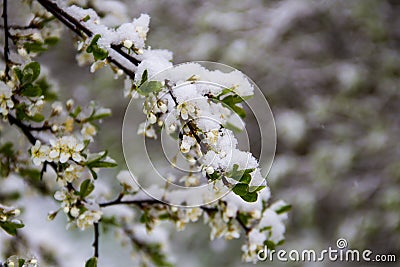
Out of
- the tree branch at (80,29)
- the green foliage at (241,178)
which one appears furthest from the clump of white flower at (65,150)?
the green foliage at (241,178)

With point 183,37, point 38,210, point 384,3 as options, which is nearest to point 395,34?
point 384,3

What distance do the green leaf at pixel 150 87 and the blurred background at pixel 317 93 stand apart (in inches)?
50.5

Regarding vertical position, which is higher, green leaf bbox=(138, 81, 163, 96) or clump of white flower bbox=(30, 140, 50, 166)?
green leaf bbox=(138, 81, 163, 96)

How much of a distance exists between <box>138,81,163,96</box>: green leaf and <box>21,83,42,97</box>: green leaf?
15 centimetres

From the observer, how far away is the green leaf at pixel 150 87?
1.91 feet

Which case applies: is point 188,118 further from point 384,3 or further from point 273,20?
point 384,3

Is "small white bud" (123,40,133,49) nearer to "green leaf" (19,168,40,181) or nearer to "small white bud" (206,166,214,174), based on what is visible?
"small white bud" (206,166,214,174)

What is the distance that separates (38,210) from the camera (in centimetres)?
163

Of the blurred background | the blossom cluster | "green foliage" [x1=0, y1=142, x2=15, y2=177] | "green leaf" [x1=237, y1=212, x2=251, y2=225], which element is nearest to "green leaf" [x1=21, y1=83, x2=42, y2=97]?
the blossom cluster

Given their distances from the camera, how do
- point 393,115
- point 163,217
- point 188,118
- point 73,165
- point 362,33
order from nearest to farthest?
point 188,118, point 73,165, point 163,217, point 393,115, point 362,33

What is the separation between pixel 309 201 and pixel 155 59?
5.22 feet

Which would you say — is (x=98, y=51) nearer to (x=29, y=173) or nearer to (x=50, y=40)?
(x=50, y=40)

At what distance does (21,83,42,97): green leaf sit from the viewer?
663mm

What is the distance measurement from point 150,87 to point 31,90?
177 mm
